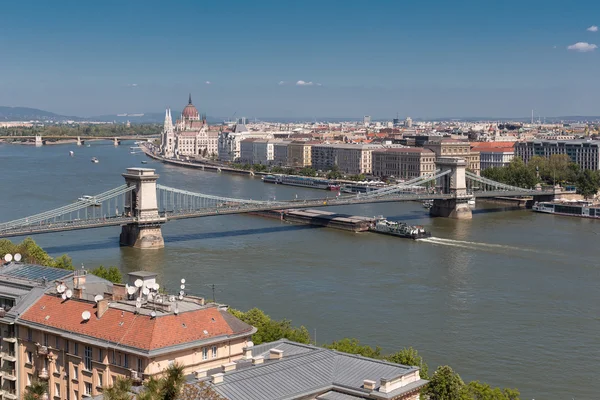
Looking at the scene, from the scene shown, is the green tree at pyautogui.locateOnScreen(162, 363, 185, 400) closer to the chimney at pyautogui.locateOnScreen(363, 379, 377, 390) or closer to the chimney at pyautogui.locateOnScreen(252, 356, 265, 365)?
the chimney at pyautogui.locateOnScreen(363, 379, 377, 390)

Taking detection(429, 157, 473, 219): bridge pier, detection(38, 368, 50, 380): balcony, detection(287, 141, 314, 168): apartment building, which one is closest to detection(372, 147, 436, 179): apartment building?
detection(287, 141, 314, 168): apartment building

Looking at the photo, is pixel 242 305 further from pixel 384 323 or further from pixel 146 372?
pixel 146 372

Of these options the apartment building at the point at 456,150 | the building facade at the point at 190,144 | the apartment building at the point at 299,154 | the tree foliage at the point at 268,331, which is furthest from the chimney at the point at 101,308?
the building facade at the point at 190,144

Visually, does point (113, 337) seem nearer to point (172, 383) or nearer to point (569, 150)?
point (172, 383)

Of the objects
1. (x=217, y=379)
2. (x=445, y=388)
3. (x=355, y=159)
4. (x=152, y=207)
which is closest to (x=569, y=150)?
(x=355, y=159)

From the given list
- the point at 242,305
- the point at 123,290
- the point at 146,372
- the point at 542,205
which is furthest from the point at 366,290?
the point at 542,205

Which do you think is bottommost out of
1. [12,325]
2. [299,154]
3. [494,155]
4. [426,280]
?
[426,280]

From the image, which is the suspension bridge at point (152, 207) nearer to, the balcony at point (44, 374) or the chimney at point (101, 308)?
the balcony at point (44, 374)
